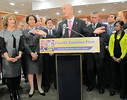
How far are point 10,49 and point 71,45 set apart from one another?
4.12ft

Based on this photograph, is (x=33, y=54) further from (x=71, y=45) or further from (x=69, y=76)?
(x=71, y=45)

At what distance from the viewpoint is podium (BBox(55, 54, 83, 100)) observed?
1503mm

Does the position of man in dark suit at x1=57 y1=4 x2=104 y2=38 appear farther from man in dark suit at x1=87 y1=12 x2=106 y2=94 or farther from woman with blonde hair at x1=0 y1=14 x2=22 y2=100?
woman with blonde hair at x1=0 y1=14 x2=22 y2=100

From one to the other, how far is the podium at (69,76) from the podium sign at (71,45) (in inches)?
9.2

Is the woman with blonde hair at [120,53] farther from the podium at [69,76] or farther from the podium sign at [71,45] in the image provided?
the podium sign at [71,45]

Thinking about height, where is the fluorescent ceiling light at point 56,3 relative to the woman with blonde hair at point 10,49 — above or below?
above

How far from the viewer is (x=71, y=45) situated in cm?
125

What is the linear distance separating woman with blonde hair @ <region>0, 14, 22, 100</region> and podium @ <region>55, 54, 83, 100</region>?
3.03 feet

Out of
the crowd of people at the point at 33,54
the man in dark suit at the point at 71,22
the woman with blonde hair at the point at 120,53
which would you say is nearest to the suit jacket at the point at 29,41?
the crowd of people at the point at 33,54

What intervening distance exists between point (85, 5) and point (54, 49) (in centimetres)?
471

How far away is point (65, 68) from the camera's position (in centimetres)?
152

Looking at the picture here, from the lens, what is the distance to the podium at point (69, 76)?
1503 mm

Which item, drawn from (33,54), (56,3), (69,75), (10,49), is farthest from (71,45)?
(56,3)

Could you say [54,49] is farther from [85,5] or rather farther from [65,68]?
[85,5]
